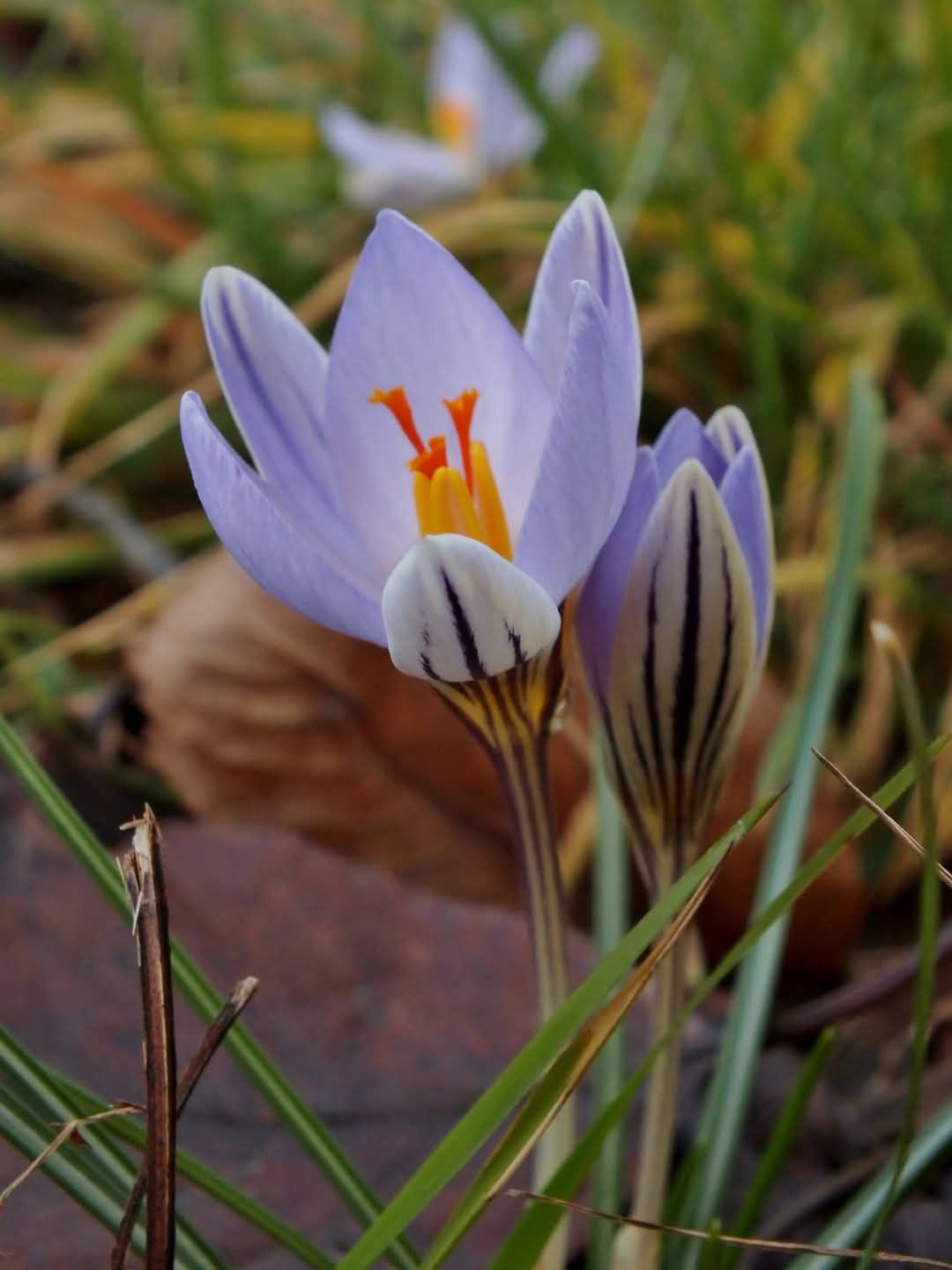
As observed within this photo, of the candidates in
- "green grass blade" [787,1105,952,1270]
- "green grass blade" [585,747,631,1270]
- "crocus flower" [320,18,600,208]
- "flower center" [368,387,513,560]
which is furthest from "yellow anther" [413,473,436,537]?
"crocus flower" [320,18,600,208]

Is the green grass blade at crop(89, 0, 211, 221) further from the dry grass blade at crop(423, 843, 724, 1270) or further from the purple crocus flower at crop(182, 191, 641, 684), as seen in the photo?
the dry grass blade at crop(423, 843, 724, 1270)

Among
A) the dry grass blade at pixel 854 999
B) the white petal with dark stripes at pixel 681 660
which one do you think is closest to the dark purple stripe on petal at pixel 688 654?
the white petal with dark stripes at pixel 681 660

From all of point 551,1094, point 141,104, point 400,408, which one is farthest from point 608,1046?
point 141,104

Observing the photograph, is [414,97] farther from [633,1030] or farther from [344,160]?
[633,1030]

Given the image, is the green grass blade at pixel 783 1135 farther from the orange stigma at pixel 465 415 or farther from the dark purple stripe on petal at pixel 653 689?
the orange stigma at pixel 465 415

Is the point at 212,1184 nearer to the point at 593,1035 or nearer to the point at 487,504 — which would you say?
the point at 593,1035

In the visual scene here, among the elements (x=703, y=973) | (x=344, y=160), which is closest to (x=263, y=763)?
(x=703, y=973)
